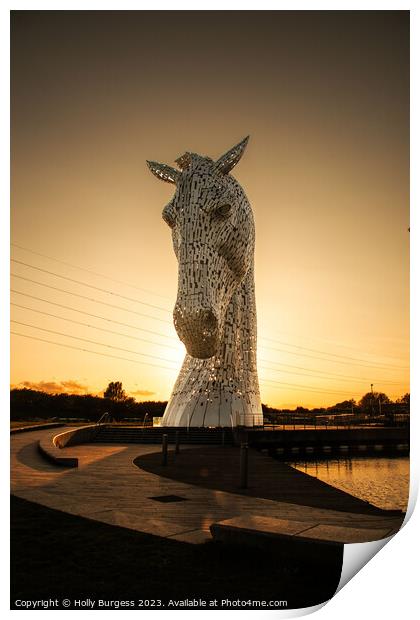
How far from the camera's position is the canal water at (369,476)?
8.39 m

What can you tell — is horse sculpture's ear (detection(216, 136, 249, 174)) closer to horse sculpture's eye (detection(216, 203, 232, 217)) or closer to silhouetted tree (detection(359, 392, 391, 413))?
horse sculpture's eye (detection(216, 203, 232, 217))

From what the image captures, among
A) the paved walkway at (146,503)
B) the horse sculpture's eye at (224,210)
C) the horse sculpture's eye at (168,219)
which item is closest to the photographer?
the paved walkway at (146,503)

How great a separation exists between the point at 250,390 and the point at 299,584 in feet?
38.5

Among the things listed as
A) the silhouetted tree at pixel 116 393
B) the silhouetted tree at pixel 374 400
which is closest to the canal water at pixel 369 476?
the silhouetted tree at pixel 374 400

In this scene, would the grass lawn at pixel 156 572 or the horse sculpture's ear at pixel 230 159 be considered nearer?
the grass lawn at pixel 156 572

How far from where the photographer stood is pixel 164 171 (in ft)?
36.8

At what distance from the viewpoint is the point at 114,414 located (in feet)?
60.1

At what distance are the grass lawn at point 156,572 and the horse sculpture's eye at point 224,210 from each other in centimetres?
807

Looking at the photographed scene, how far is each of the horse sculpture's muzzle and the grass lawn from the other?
20.8 feet

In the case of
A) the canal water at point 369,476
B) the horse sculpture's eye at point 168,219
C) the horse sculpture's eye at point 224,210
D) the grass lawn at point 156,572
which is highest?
the horse sculpture's eye at point 224,210

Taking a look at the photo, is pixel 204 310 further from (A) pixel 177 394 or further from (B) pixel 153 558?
(B) pixel 153 558

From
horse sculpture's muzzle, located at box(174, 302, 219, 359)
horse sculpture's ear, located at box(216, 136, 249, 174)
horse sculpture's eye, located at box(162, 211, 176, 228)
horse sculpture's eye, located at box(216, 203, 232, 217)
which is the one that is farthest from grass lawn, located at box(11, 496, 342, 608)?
horse sculpture's ear, located at box(216, 136, 249, 174)

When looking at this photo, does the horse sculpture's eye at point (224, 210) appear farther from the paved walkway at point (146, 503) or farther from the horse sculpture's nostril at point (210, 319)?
the paved walkway at point (146, 503)

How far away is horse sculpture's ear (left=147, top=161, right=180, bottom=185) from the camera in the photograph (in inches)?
438
